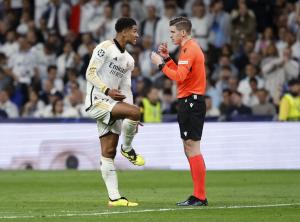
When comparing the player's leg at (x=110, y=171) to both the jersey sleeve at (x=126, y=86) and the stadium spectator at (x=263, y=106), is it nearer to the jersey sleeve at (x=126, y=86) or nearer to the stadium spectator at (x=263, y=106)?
the jersey sleeve at (x=126, y=86)

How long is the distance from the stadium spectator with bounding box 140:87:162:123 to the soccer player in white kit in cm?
1002

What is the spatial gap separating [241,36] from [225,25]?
1.92ft

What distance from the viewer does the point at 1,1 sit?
29344 mm

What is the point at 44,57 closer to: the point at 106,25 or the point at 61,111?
the point at 106,25

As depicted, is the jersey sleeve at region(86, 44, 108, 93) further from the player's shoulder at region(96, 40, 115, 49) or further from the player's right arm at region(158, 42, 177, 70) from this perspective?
the player's right arm at region(158, 42, 177, 70)

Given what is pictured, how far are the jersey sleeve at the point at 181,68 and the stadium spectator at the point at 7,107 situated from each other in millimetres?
13145

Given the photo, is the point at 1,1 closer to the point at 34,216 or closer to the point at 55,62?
the point at 55,62

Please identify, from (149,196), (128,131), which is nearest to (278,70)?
(149,196)

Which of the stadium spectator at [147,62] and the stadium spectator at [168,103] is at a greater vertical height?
the stadium spectator at [147,62]

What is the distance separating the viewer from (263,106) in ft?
78.1

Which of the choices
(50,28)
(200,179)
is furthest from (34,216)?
(50,28)

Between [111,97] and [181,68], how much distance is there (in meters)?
1.00

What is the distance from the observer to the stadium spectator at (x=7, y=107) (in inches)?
1023

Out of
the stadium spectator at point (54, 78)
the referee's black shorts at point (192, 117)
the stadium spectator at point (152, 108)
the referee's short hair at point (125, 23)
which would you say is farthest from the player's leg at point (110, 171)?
the stadium spectator at point (54, 78)
